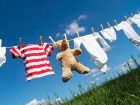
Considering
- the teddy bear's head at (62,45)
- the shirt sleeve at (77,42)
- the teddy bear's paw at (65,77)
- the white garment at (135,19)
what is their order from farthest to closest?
the white garment at (135,19) < the shirt sleeve at (77,42) < the teddy bear's head at (62,45) < the teddy bear's paw at (65,77)

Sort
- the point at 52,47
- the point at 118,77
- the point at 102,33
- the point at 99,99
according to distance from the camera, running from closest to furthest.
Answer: the point at 99,99 < the point at 118,77 < the point at 52,47 < the point at 102,33

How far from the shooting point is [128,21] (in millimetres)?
10859

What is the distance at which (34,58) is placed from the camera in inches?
311

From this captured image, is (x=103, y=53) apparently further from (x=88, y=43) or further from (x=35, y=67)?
(x=35, y=67)

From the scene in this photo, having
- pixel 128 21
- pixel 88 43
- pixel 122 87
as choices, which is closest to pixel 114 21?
pixel 128 21

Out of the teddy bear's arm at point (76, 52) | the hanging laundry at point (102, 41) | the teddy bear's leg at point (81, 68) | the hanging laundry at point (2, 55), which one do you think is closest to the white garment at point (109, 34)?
the hanging laundry at point (102, 41)

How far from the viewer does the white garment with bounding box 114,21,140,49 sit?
10.4 meters

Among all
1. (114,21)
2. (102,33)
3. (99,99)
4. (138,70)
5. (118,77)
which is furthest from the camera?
(114,21)

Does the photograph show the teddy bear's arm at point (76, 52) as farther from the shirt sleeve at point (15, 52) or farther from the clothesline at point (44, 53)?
the shirt sleeve at point (15, 52)

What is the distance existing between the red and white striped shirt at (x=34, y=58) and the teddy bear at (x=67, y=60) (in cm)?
44

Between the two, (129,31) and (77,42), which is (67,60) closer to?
(77,42)

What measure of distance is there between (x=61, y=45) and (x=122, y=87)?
95.1 inches

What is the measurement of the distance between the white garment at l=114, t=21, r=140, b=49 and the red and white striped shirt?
10.7 feet

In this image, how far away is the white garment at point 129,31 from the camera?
410 inches
